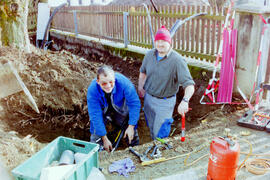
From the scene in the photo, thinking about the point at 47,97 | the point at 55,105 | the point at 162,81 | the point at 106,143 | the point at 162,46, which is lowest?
the point at 106,143

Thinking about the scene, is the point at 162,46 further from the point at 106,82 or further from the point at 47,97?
the point at 47,97

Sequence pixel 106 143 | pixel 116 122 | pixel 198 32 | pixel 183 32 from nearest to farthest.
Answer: pixel 106 143
pixel 116 122
pixel 198 32
pixel 183 32

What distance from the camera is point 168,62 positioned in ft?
10.9

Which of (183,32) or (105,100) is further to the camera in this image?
(183,32)

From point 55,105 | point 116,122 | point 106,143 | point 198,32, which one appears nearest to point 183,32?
point 198,32

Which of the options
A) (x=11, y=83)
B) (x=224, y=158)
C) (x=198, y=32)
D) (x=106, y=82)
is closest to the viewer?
(x=224, y=158)

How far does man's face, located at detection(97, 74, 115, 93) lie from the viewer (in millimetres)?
2850

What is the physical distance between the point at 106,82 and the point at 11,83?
270 cm

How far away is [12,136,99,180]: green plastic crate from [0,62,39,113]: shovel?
7.83ft

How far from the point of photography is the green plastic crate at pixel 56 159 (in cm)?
203

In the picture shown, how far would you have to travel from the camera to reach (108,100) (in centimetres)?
335

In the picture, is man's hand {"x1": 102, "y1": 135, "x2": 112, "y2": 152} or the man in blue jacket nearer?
the man in blue jacket

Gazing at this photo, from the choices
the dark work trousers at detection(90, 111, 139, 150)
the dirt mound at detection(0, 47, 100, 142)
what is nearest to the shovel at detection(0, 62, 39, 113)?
the dirt mound at detection(0, 47, 100, 142)

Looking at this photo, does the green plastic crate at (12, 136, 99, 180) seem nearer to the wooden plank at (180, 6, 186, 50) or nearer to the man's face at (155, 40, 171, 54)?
the man's face at (155, 40, 171, 54)
